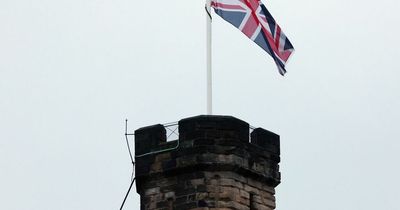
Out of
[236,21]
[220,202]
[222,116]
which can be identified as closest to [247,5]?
[236,21]

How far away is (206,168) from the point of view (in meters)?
33.7

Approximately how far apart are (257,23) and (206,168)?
13.9 feet

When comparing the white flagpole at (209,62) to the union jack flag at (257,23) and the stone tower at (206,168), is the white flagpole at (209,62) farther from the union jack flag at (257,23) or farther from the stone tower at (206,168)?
the stone tower at (206,168)

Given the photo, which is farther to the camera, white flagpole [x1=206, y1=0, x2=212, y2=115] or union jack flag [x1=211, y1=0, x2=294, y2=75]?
union jack flag [x1=211, y1=0, x2=294, y2=75]

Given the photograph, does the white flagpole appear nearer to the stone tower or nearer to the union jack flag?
the union jack flag

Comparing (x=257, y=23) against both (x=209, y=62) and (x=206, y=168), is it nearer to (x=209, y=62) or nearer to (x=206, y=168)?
(x=209, y=62)

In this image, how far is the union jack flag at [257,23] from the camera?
116 ft

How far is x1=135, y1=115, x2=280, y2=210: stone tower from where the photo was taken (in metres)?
33.6

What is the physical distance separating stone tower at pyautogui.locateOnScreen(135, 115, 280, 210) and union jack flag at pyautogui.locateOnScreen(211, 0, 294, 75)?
2124 millimetres

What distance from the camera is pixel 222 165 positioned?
1329 inches

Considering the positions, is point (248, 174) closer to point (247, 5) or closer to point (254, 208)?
point (254, 208)

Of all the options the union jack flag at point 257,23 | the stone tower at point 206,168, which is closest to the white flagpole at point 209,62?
the union jack flag at point 257,23

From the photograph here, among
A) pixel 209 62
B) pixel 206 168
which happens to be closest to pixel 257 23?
pixel 209 62

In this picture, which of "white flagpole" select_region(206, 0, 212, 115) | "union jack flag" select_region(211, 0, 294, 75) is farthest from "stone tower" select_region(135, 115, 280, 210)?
"union jack flag" select_region(211, 0, 294, 75)
